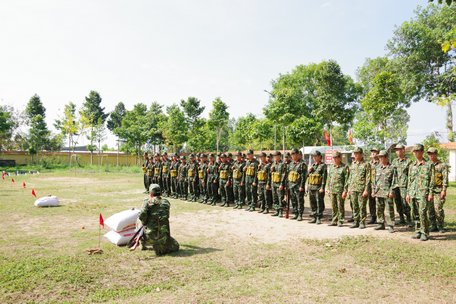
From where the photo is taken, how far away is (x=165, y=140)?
44.1m

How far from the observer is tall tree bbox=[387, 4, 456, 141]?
27734 millimetres

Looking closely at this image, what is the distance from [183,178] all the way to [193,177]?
720mm

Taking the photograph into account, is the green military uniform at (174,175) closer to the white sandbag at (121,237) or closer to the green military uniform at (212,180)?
the green military uniform at (212,180)

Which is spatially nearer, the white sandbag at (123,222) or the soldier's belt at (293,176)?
the white sandbag at (123,222)

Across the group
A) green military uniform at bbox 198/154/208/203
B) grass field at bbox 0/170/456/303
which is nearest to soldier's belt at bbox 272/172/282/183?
grass field at bbox 0/170/456/303

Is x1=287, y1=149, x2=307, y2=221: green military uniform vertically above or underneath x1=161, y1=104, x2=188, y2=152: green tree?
underneath

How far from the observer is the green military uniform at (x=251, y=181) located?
11164 mm

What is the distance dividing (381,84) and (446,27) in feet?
40.5

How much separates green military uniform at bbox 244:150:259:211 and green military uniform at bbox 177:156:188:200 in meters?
3.51

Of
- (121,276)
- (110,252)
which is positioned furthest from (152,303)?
(110,252)

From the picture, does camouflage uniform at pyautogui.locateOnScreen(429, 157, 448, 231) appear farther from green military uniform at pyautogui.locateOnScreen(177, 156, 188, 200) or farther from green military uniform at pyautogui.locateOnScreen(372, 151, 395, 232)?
green military uniform at pyautogui.locateOnScreen(177, 156, 188, 200)

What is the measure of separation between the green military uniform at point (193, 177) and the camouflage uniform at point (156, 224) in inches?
285

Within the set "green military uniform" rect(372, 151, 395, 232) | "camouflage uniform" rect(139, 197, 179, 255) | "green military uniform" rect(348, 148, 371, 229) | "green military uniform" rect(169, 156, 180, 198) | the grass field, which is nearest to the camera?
the grass field

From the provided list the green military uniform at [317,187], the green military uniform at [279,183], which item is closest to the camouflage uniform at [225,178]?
the green military uniform at [279,183]
